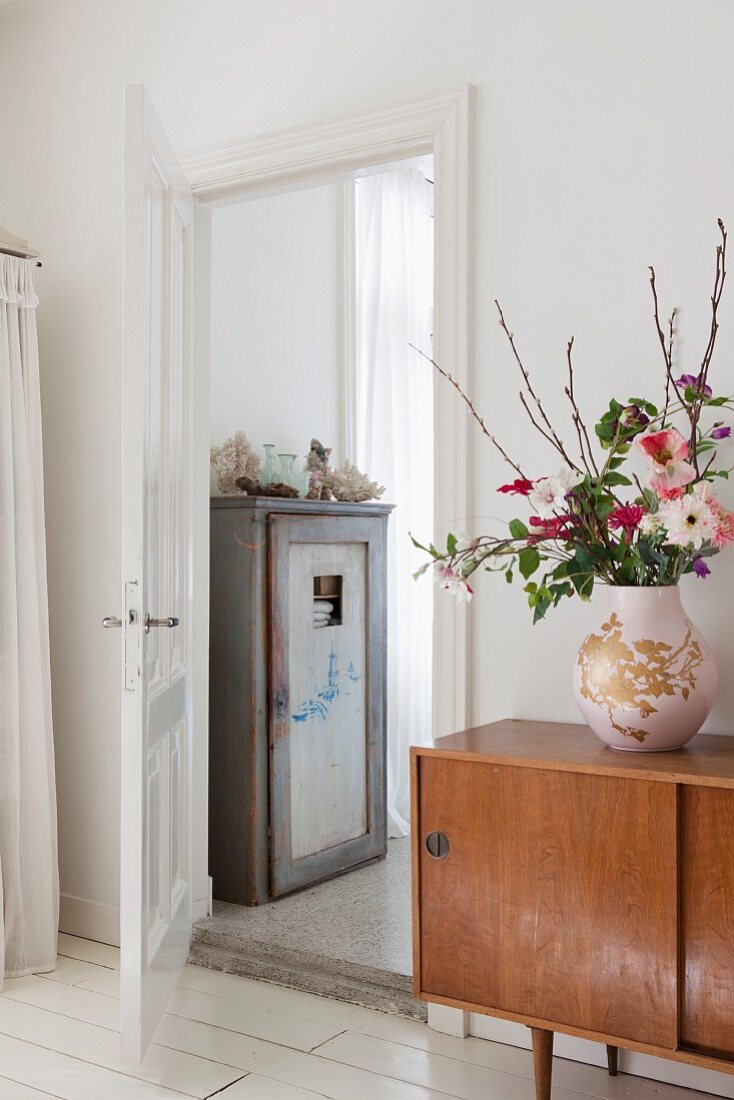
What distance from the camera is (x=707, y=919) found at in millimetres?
1746

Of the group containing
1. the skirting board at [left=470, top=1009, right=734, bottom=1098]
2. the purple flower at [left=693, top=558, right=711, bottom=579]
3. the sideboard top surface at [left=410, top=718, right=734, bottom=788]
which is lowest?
the skirting board at [left=470, top=1009, right=734, bottom=1098]

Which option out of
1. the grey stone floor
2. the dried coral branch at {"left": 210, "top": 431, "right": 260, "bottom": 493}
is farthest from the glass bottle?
the grey stone floor

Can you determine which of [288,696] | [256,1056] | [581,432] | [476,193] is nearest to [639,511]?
[581,432]

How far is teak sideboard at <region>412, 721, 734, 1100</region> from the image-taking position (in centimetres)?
175

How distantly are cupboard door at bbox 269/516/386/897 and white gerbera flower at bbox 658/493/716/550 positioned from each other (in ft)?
5.52

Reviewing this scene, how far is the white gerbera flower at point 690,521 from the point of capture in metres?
1.80

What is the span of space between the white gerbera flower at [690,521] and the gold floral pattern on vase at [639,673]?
0.22 meters

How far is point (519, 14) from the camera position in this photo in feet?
7.98

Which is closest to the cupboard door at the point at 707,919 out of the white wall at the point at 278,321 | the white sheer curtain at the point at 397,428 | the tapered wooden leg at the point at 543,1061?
the tapered wooden leg at the point at 543,1061

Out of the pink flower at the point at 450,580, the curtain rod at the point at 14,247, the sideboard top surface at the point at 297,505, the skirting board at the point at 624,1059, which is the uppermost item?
the curtain rod at the point at 14,247

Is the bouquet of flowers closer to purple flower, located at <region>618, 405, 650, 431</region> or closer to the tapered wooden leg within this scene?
purple flower, located at <region>618, 405, 650, 431</region>

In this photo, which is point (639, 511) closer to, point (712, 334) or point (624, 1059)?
point (712, 334)

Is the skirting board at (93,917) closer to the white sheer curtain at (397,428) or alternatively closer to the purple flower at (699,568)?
the white sheer curtain at (397,428)

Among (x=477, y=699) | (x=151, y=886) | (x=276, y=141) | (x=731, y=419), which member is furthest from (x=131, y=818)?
(x=276, y=141)
